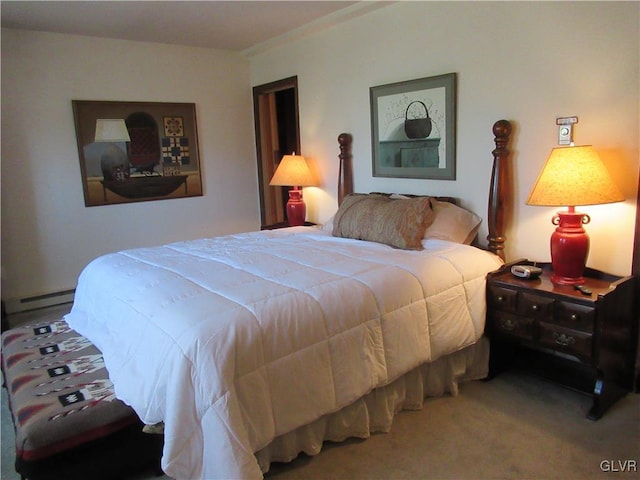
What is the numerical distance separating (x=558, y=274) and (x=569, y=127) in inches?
30.2

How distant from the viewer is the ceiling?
3.25 metres

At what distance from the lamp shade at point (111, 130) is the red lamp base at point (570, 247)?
3622mm

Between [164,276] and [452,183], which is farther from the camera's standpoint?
[452,183]

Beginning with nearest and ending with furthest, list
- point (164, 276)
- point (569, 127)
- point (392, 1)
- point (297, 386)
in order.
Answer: point (297, 386)
point (164, 276)
point (569, 127)
point (392, 1)

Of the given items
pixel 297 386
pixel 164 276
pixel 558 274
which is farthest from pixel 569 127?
pixel 164 276

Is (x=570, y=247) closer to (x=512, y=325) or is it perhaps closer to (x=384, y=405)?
(x=512, y=325)

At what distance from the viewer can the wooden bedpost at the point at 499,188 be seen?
265 cm

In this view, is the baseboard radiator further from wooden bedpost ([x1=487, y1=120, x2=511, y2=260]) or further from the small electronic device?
the small electronic device

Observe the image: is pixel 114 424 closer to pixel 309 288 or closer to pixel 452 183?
pixel 309 288

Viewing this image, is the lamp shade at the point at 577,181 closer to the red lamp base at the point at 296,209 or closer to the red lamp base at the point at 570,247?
the red lamp base at the point at 570,247

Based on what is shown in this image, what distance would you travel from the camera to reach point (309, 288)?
1.98 m

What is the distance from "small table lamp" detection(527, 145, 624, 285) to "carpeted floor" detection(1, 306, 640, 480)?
0.65 m

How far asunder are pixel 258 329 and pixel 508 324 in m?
1.42

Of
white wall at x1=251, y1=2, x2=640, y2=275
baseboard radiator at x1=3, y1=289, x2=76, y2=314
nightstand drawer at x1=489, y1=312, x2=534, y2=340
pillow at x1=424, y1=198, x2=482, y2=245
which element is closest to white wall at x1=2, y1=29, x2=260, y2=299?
baseboard radiator at x1=3, y1=289, x2=76, y2=314
